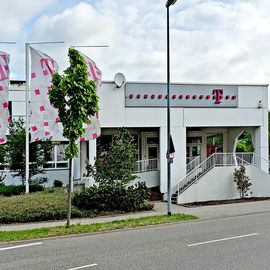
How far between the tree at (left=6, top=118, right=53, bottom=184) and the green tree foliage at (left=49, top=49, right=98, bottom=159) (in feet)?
31.1

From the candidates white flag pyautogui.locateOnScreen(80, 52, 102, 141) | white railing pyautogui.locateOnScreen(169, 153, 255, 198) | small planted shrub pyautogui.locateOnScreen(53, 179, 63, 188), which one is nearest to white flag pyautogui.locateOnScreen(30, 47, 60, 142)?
white flag pyautogui.locateOnScreen(80, 52, 102, 141)

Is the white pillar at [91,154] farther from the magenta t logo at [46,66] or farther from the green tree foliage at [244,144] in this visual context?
the green tree foliage at [244,144]

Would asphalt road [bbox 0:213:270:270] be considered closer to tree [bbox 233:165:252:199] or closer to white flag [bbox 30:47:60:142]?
white flag [bbox 30:47:60:142]

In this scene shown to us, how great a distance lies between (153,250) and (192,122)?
1453 cm

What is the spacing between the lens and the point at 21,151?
21.9 metres

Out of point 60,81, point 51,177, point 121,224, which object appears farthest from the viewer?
point 51,177

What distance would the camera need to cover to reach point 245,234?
12.2m

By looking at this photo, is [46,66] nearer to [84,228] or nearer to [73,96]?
[73,96]

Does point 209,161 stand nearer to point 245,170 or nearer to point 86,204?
point 245,170

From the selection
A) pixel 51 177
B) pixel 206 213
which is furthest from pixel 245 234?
pixel 51 177

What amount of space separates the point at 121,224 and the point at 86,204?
3666 millimetres

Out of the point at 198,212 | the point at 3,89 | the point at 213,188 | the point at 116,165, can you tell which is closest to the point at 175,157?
the point at 213,188

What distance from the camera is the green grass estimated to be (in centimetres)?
1210

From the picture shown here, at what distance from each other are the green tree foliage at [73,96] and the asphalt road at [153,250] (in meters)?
3.35
